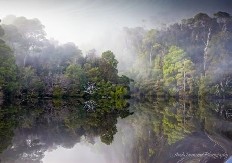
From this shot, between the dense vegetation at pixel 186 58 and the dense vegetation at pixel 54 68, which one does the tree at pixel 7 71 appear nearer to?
the dense vegetation at pixel 54 68

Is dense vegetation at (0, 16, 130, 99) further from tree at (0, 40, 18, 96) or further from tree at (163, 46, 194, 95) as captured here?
tree at (163, 46, 194, 95)

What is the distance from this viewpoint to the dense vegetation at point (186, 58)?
2223 inches

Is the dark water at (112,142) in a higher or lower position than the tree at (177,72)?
higher

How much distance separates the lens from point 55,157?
11570mm

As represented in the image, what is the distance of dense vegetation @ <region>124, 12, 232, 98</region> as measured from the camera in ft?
185

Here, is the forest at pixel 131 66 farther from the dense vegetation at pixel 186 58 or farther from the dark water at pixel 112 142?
the dark water at pixel 112 142

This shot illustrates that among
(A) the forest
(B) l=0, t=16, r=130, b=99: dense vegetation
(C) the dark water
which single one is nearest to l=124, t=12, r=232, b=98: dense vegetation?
(A) the forest

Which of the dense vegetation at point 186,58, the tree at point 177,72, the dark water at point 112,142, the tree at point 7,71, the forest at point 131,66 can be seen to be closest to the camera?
the dark water at point 112,142

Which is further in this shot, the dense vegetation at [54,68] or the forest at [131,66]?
the dense vegetation at [54,68]

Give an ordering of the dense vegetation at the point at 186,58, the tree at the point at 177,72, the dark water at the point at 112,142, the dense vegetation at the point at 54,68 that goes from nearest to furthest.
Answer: the dark water at the point at 112,142, the dense vegetation at the point at 54,68, the dense vegetation at the point at 186,58, the tree at the point at 177,72

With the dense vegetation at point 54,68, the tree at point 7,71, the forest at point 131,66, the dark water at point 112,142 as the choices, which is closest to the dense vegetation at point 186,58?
the forest at point 131,66

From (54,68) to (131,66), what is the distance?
2502 centimetres

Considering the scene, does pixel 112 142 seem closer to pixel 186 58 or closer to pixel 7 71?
pixel 7 71

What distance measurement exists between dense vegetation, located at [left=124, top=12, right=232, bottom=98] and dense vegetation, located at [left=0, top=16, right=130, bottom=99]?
34.3 ft
